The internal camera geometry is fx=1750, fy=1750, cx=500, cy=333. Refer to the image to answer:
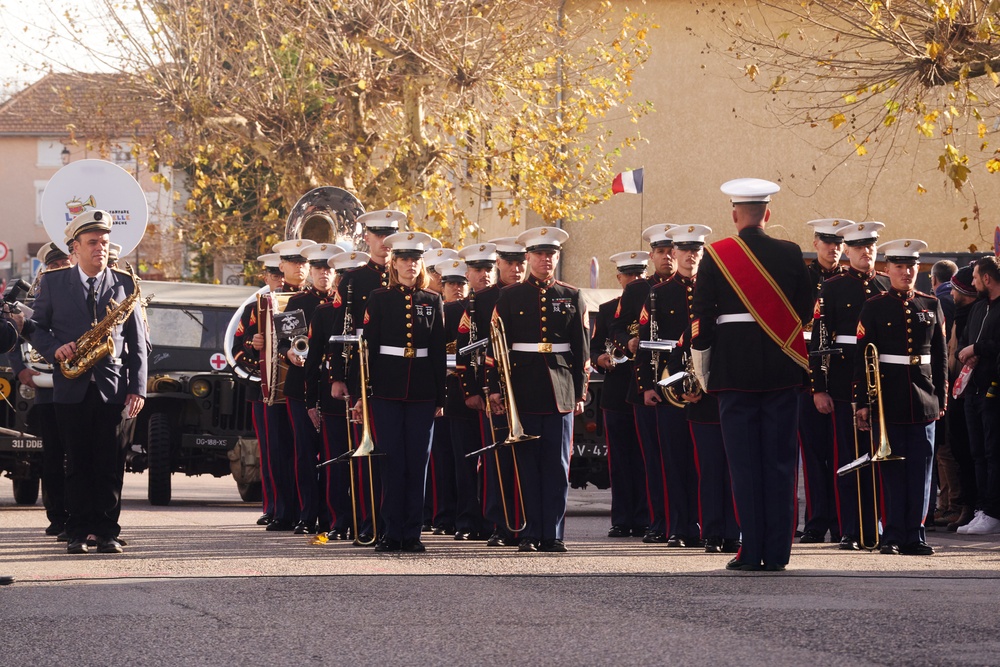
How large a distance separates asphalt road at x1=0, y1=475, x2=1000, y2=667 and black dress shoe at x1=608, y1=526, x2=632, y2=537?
1212 millimetres

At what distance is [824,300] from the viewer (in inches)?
464

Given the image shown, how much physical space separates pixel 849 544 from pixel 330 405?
377 cm

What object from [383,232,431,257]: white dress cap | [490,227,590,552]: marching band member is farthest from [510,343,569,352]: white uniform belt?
[383,232,431,257]: white dress cap

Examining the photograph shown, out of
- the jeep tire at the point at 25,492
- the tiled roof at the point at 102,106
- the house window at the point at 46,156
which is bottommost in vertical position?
the jeep tire at the point at 25,492

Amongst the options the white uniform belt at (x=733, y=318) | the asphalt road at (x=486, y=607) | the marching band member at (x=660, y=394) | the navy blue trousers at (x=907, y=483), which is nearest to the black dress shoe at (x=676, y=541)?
the marching band member at (x=660, y=394)

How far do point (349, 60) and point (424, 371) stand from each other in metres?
15.0

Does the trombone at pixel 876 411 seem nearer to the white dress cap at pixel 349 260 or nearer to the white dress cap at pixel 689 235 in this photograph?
the white dress cap at pixel 689 235

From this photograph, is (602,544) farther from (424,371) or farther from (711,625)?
(711,625)

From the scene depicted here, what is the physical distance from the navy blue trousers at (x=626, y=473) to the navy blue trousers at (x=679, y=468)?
0.65 meters

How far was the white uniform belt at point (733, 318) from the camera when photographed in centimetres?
971

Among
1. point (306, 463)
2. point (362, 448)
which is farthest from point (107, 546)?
point (306, 463)

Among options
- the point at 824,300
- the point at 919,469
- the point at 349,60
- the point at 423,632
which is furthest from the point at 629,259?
the point at 349,60

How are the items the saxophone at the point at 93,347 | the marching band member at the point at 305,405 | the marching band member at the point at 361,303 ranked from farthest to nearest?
the marching band member at the point at 305,405 → the marching band member at the point at 361,303 → the saxophone at the point at 93,347

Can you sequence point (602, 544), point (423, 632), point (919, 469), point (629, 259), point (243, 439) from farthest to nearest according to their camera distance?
point (243, 439) → point (629, 259) → point (602, 544) → point (919, 469) → point (423, 632)
